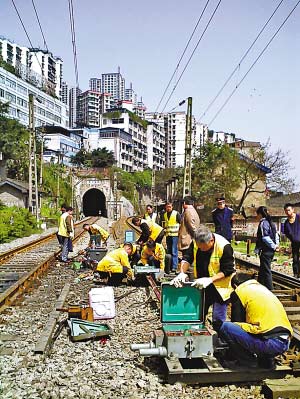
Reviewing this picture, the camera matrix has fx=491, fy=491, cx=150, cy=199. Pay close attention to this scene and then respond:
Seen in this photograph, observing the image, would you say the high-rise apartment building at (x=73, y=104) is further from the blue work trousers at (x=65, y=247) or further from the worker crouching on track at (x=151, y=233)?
the worker crouching on track at (x=151, y=233)

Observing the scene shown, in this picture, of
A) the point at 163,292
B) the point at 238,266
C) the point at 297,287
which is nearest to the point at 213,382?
the point at 163,292

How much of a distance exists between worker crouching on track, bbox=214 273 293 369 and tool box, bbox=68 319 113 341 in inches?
72.5

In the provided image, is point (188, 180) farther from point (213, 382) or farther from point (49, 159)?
point (49, 159)

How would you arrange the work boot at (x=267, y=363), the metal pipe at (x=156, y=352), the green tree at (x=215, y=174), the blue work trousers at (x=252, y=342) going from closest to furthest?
1. the blue work trousers at (x=252, y=342)
2. the work boot at (x=267, y=363)
3. the metal pipe at (x=156, y=352)
4. the green tree at (x=215, y=174)

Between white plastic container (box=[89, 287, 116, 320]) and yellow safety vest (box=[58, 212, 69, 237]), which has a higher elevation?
yellow safety vest (box=[58, 212, 69, 237])

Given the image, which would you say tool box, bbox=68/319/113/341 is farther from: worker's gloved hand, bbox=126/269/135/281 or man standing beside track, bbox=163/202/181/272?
man standing beside track, bbox=163/202/181/272

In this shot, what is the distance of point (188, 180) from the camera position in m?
19.0

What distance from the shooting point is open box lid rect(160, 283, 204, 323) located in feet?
18.2

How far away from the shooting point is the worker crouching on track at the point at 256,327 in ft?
15.9

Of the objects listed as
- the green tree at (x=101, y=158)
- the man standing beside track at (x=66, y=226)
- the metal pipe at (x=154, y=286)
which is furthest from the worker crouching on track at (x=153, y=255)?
the green tree at (x=101, y=158)

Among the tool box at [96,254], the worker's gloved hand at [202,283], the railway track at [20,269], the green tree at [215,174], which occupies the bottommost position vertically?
the railway track at [20,269]

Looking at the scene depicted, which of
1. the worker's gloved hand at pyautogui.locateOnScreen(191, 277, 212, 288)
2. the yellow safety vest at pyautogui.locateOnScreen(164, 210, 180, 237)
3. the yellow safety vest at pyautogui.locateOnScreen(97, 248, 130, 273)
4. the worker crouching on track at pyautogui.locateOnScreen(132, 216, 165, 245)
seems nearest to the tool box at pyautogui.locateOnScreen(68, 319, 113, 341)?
the worker's gloved hand at pyautogui.locateOnScreen(191, 277, 212, 288)

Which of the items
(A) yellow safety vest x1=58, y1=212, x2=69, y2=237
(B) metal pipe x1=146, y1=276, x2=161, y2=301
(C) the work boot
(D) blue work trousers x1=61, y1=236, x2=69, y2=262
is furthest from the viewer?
(D) blue work trousers x1=61, y1=236, x2=69, y2=262

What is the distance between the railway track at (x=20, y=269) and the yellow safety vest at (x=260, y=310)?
15.5 ft
